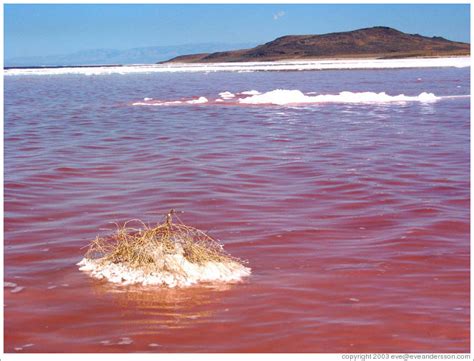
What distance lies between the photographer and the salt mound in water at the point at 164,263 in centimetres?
486

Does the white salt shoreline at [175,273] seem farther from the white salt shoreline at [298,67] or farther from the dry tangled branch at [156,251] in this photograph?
the white salt shoreline at [298,67]

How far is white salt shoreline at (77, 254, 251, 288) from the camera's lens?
4.84 meters

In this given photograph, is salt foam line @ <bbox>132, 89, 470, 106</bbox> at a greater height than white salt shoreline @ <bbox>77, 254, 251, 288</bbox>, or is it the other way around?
salt foam line @ <bbox>132, 89, 470, 106</bbox>

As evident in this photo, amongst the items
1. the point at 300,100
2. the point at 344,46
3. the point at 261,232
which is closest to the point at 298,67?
the point at 300,100

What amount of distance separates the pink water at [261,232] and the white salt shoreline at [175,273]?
0.10m

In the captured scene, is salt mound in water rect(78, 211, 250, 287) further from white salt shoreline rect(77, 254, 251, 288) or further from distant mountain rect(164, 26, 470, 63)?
distant mountain rect(164, 26, 470, 63)

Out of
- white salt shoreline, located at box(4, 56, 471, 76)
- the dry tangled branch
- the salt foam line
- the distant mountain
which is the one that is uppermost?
the distant mountain

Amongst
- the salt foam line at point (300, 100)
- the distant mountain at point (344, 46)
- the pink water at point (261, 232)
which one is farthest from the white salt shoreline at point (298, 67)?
the pink water at point (261, 232)

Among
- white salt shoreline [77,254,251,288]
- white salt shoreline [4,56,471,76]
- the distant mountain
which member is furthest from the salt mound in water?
the distant mountain

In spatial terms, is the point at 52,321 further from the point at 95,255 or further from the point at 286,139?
the point at 286,139

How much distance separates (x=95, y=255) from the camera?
17.7 ft

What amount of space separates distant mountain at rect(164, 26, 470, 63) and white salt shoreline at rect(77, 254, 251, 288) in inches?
3318

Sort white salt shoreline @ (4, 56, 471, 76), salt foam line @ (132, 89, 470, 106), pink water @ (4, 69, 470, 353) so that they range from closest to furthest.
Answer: pink water @ (4, 69, 470, 353), salt foam line @ (132, 89, 470, 106), white salt shoreline @ (4, 56, 471, 76)

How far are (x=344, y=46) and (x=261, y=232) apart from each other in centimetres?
9441
